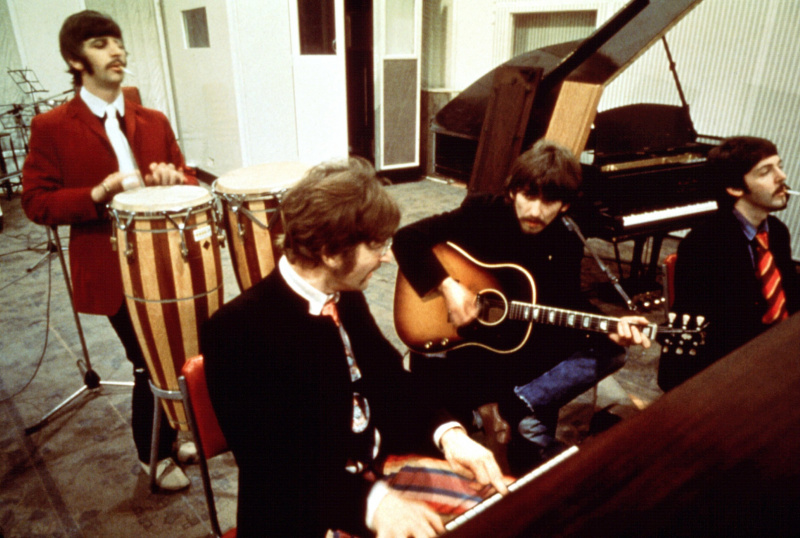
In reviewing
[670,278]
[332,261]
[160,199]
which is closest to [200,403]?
[332,261]

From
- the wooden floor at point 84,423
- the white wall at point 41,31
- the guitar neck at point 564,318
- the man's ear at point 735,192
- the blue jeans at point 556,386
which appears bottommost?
the wooden floor at point 84,423

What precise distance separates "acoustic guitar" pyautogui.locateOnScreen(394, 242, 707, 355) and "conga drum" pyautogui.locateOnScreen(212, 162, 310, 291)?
68cm

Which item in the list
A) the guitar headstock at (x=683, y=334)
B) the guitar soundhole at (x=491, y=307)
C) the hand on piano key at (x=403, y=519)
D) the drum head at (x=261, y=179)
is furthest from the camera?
the drum head at (x=261, y=179)

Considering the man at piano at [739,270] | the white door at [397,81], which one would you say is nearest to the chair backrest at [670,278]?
the man at piano at [739,270]

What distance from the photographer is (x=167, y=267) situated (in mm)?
1972

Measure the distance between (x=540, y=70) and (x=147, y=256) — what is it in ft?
8.15

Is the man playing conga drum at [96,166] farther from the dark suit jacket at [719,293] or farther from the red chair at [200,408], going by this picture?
the dark suit jacket at [719,293]

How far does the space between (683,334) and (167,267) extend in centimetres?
187

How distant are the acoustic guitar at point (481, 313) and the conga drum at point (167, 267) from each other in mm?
819

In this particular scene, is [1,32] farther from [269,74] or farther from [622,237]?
[622,237]

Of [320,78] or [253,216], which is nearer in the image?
[253,216]

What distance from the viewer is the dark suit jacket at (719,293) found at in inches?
79.6

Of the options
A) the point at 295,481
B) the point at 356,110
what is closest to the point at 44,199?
the point at 295,481

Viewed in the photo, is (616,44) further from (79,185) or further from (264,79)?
(264,79)
